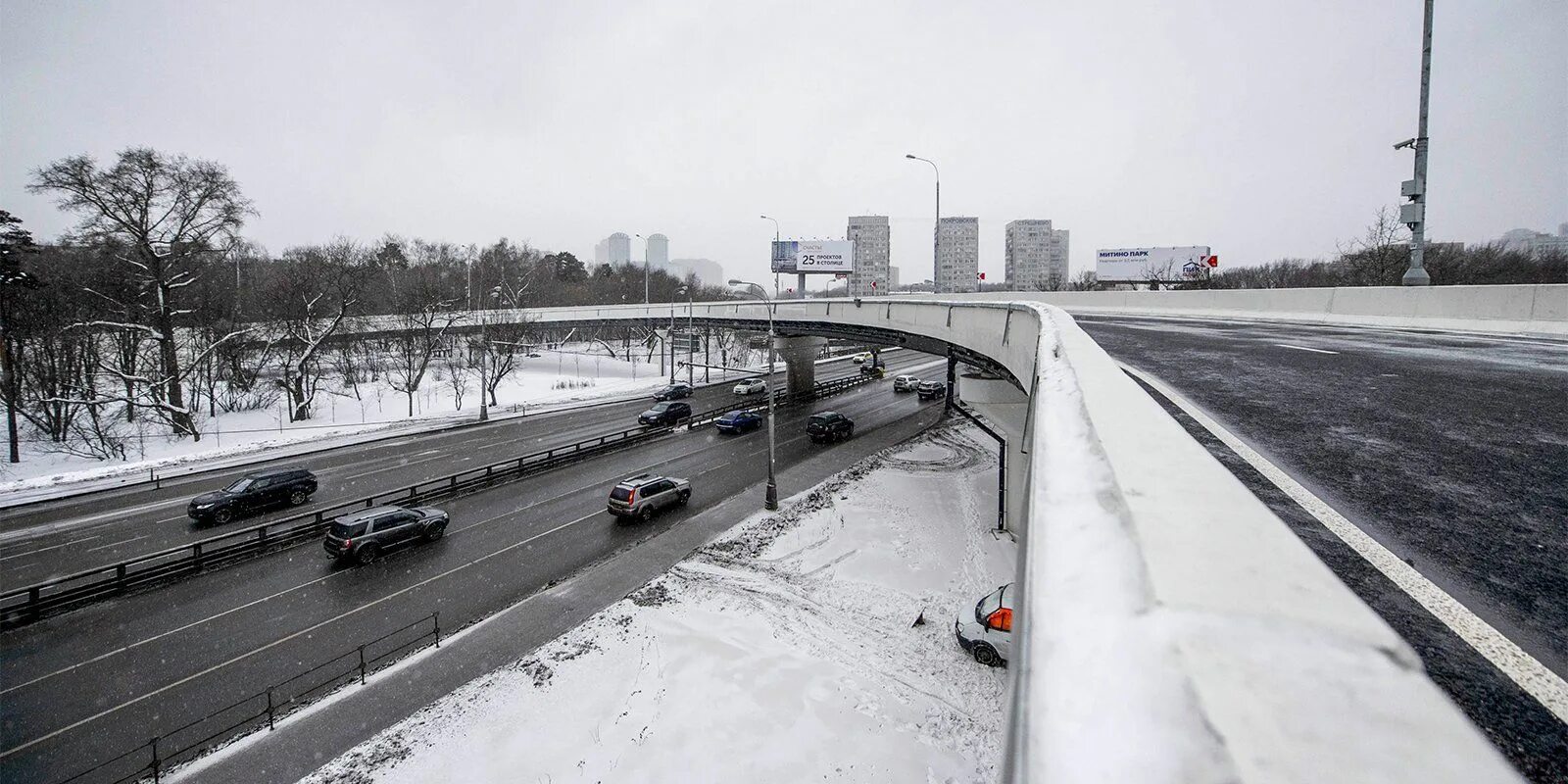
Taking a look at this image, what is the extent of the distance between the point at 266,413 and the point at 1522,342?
5209 centimetres

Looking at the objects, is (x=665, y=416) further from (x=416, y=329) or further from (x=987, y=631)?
(x=416, y=329)

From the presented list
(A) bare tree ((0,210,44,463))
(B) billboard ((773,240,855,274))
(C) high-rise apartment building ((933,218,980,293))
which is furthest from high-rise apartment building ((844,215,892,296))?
(A) bare tree ((0,210,44,463))

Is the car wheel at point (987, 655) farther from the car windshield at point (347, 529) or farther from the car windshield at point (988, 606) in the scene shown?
the car windshield at point (347, 529)

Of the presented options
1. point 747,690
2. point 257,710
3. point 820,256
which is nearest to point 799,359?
point 820,256

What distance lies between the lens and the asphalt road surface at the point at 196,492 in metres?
16.6

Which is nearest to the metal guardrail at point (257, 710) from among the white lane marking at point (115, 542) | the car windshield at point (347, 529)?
the car windshield at point (347, 529)

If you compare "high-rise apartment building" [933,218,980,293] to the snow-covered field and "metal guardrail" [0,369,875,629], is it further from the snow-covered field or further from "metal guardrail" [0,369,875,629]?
the snow-covered field

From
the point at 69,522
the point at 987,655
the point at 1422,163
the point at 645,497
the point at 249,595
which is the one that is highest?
the point at 1422,163

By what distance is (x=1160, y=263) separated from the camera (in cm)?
5034

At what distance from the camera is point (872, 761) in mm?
9875

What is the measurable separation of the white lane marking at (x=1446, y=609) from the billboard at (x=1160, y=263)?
5417 cm

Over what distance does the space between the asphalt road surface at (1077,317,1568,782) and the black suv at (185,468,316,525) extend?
24.2 m

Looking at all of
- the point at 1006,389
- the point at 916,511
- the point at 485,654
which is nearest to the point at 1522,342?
the point at 1006,389

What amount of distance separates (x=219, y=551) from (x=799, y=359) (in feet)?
112
